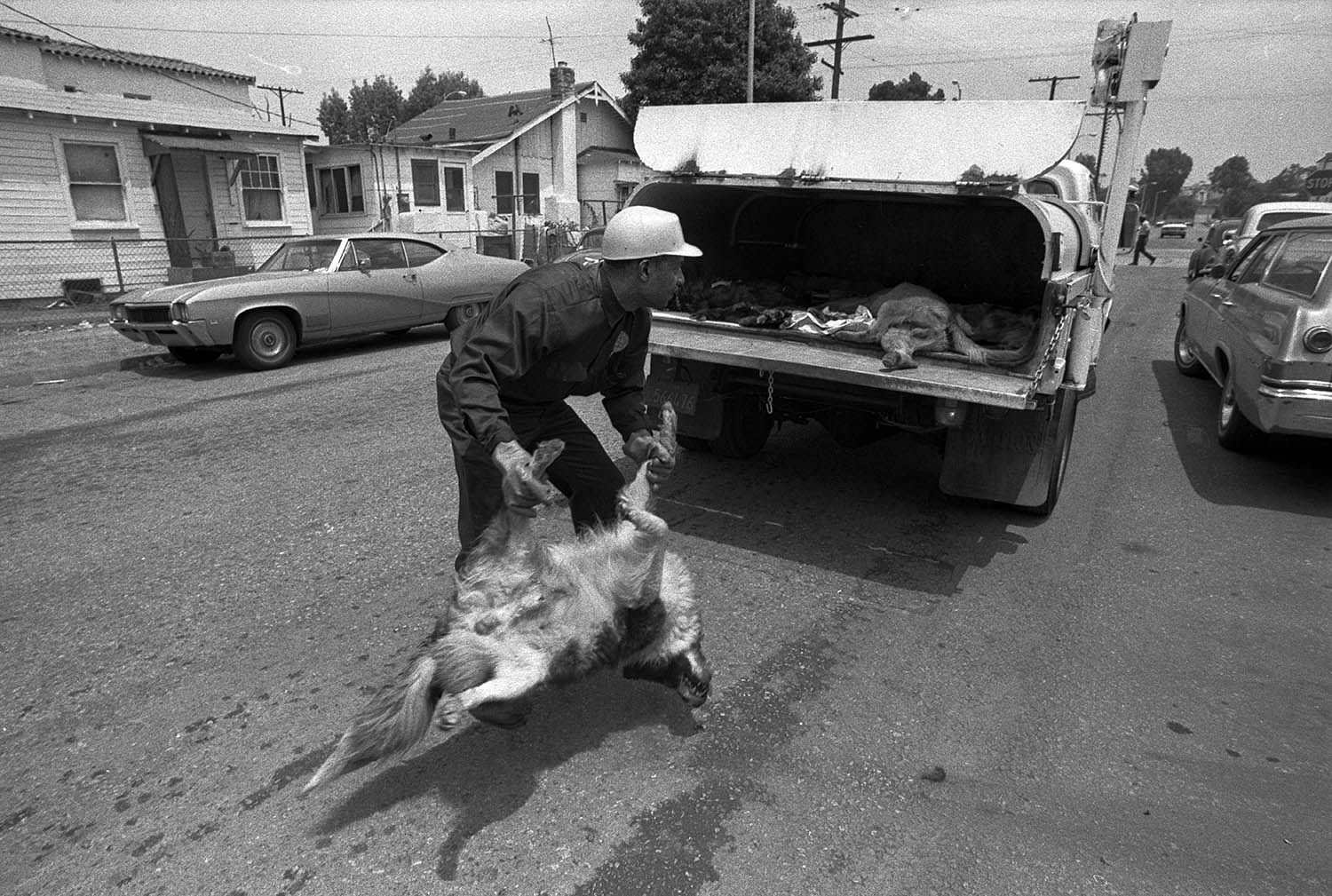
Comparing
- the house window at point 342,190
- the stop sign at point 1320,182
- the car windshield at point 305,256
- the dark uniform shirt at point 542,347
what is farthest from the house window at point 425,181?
the stop sign at point 1320,182

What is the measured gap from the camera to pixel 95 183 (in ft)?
52.5

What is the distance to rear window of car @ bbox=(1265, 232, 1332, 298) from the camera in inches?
225

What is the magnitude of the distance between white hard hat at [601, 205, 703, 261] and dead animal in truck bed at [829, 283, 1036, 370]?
1807mm

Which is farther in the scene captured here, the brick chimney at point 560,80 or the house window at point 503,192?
the brick chimney at point 560,80

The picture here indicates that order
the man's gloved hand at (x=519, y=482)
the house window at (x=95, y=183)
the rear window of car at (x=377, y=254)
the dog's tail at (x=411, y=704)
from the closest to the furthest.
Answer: the dog's tail at (x=411, y=704) < the man's gloved hand at (x=519, y=482) < the rear window of car at (x=377, y=254) < the house window at (x=95, y=183)

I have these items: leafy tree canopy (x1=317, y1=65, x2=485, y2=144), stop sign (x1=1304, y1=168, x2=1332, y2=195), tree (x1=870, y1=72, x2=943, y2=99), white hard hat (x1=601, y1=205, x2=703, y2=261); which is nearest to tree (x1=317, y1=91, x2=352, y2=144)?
leafy tree canopy (x1=317, y1=65, x2=485, y2=144)

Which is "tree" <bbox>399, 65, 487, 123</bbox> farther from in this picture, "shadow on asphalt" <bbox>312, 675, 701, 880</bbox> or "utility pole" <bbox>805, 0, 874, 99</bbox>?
"shadow on asphalt" <bbox>312, 675, 701, 880</bbox>

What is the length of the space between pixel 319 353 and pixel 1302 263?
34.6 ft

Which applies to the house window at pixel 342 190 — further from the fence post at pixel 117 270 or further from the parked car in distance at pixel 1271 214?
the parked car in distance at pixel 1271 214

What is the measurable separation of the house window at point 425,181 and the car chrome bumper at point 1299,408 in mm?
22730

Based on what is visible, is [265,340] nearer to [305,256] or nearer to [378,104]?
[305,256]

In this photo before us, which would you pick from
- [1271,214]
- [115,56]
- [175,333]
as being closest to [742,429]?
[175,333]

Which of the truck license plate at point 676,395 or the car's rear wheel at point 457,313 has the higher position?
the truck license plate at point 676,395

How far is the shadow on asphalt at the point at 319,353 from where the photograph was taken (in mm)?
9781
